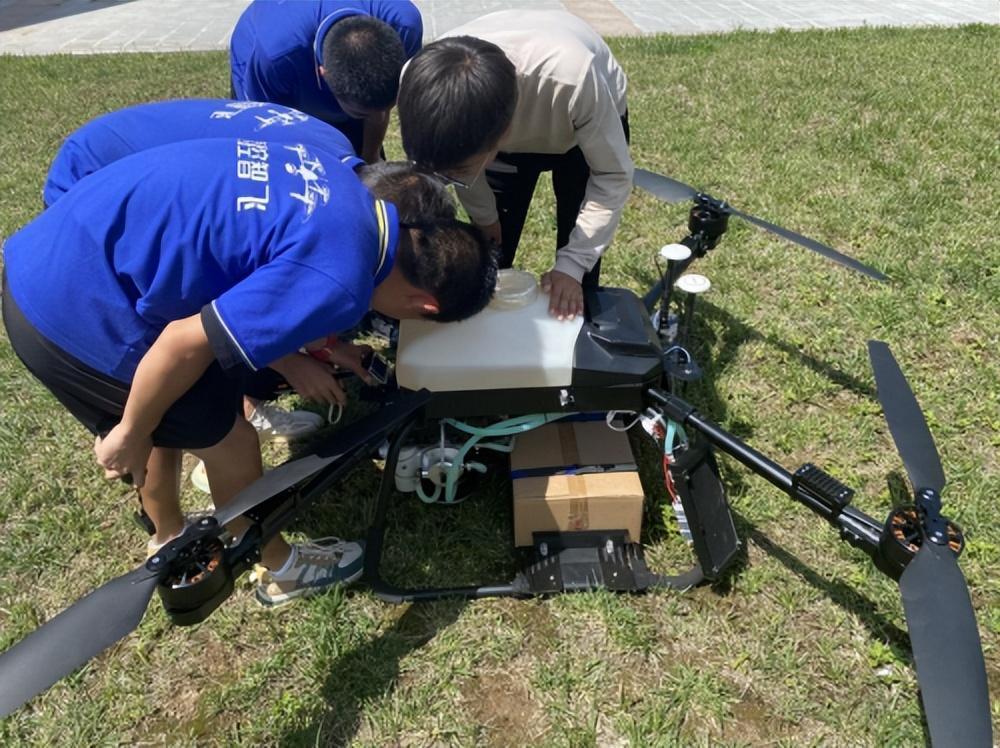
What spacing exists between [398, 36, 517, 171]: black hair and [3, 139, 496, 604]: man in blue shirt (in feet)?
0.77

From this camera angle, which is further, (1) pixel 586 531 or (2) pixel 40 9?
(2) pixel 40 9

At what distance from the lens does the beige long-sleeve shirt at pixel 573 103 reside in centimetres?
232

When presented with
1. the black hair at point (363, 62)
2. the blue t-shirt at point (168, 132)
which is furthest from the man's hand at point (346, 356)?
the black hair at point (363, 62)

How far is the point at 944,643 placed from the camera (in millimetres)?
1648

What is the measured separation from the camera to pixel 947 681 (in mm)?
1595

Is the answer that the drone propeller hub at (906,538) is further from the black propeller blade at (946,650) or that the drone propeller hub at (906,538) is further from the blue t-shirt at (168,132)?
the blue t-shirt at (168,132)

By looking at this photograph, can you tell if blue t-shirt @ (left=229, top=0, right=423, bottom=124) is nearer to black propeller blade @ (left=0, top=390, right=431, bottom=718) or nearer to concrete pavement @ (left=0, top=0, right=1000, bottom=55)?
black propeller blade @ (left=0, top=390, right=431, bottom=718)

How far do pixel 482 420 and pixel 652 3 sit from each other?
→ 1053cm

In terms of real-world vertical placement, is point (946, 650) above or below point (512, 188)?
below

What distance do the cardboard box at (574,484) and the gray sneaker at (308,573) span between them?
0.59 m

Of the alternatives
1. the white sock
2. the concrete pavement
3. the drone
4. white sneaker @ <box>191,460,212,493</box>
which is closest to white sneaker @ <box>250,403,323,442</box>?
white sneaker @ <box>191,460,212,493</box>

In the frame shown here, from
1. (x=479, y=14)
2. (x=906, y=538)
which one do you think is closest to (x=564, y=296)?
(x=906, y=538)

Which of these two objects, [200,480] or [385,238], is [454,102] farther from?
[200,480]

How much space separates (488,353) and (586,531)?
72 cm
